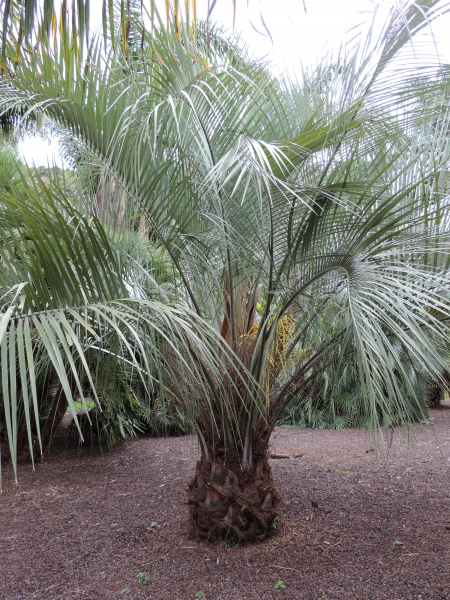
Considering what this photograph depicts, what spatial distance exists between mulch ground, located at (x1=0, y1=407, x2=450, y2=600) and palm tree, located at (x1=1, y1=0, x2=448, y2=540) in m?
0.29

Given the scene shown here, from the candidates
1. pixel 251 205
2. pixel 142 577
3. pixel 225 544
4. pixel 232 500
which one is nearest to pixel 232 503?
pixel 232 500

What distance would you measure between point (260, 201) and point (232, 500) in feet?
5.55

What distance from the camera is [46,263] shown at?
6.68 ft

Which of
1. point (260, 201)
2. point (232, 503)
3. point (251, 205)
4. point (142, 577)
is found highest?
point (251, 205)

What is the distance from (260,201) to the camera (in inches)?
90.7

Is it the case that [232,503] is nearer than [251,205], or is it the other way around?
[251,205]

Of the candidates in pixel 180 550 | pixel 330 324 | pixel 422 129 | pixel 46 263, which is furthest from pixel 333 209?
pixel 180 550

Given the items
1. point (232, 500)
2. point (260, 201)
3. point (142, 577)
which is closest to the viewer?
point (260, 201)

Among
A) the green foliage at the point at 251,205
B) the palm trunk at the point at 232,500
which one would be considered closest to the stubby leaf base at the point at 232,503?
Result: the palm trunk at the point at 232,500

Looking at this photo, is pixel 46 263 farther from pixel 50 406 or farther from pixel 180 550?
pixel 50 406

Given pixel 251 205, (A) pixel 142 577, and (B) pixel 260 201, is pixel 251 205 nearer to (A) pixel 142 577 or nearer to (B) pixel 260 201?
(B) pixel 260 201

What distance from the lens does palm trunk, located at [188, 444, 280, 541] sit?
3041 millimetres

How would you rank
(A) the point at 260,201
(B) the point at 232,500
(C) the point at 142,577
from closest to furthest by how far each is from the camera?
1. (A) the point at 260,201
2. (C) the point at 142,577
3. (B) the point at 232,500

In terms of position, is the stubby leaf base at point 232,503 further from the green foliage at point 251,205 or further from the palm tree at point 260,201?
the green foliage at point 251,205
